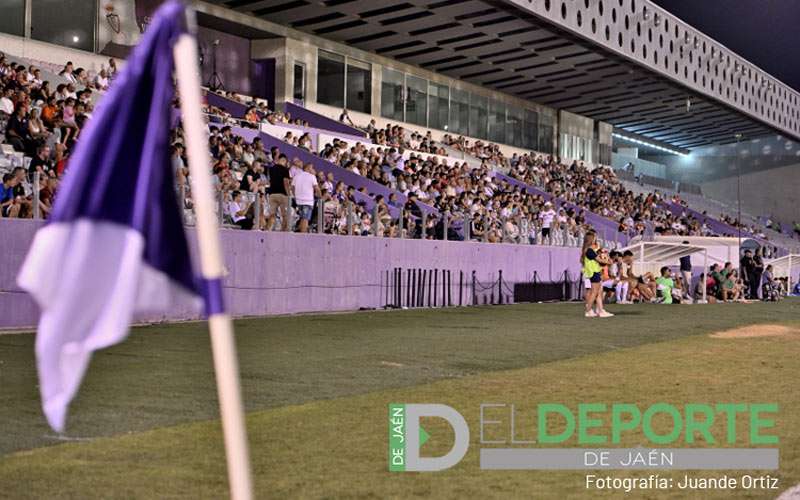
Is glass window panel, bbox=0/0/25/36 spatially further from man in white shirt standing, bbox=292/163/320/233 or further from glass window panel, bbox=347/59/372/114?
glass window panel, bbox=347/59/372/114

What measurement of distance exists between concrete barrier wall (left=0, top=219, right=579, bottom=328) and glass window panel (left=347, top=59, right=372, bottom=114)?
16447 mm

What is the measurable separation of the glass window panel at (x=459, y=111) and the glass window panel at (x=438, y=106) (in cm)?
48

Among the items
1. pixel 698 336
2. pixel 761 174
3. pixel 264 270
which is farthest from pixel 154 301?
pixel 761 174

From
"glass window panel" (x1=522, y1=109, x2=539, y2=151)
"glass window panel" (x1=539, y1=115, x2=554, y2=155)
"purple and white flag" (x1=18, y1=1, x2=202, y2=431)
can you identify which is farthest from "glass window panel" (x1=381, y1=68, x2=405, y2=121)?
"purple and white flag" (x1=18, y1=1, x2=202, y2=431)

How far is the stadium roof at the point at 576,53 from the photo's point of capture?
41219mm

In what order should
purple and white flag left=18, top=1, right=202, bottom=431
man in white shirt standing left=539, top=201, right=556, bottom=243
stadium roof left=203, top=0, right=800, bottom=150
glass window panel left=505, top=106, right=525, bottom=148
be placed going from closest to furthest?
1. purple and white flag left=18, top=1, right=202, bottom=431
2. man in white shirt standing left=539, top=201, right=556, bottom=243
3. stadium roof left=203, top=0, right=800, bottom=150
4. glass window panel left=505, top=106, right=525, bottom=148

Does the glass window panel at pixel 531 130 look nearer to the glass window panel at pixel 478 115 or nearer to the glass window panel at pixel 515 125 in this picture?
the glass window panel at pixel 515 125

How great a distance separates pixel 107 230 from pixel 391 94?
4425cm

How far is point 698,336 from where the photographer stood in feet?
60.4

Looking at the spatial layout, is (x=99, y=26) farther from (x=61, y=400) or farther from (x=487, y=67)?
(x=61, y=400)

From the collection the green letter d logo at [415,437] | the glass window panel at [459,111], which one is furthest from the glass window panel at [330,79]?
the green letter d logo at [415,437]

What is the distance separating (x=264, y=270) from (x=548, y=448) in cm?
1464

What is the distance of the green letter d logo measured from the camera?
691 cm

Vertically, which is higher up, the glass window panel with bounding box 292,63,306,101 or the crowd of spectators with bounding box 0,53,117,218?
the glass window panel with bounding box 292,63,306,101
